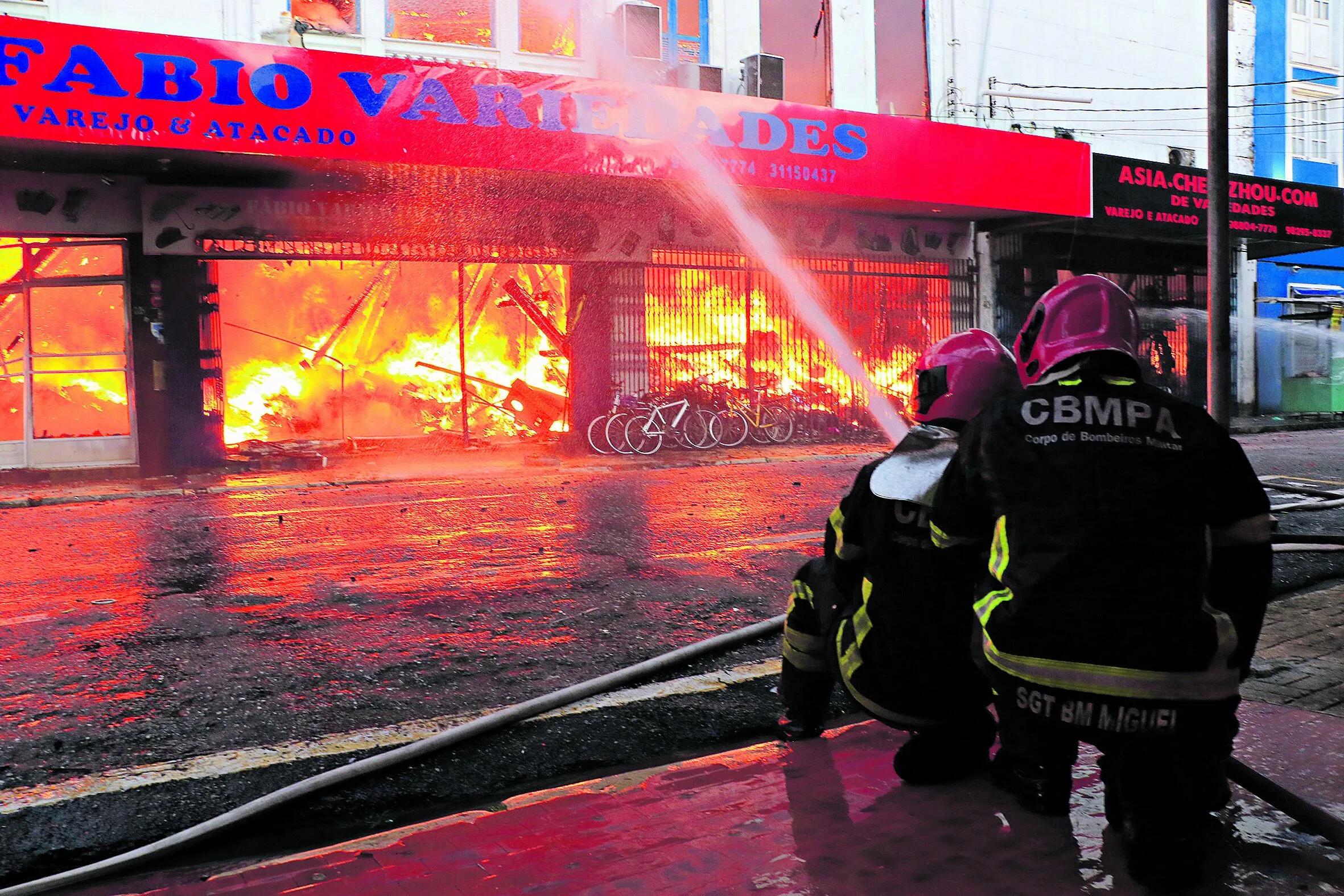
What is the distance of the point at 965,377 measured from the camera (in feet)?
9.51

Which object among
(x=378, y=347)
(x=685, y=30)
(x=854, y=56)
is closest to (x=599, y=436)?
(x=378, y=347)

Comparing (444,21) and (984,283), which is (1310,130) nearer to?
(984,283)

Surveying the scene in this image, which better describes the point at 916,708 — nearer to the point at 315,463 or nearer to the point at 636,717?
the point at 636,717

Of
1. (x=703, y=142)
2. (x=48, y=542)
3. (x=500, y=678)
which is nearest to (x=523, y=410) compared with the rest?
(x=703, y=142)

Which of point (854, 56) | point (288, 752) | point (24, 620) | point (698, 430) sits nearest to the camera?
point (288, 752)

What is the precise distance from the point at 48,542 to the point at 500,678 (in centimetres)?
556

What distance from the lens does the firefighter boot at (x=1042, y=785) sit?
2.63 metres

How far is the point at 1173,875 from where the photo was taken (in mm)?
2365

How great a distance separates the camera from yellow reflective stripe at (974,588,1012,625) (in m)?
2.42

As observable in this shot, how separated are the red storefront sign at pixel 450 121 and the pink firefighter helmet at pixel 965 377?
37.0ft

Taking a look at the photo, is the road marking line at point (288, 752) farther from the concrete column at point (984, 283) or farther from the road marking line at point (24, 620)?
the concrete column at point (984, 283)

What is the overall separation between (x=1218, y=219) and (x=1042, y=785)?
641 cm

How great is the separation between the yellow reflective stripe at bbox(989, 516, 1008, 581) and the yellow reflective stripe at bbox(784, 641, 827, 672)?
0.85 m

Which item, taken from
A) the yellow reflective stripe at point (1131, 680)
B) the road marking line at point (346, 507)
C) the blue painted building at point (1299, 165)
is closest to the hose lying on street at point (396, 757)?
the yellow reflective stripe at point (1131, 680)
